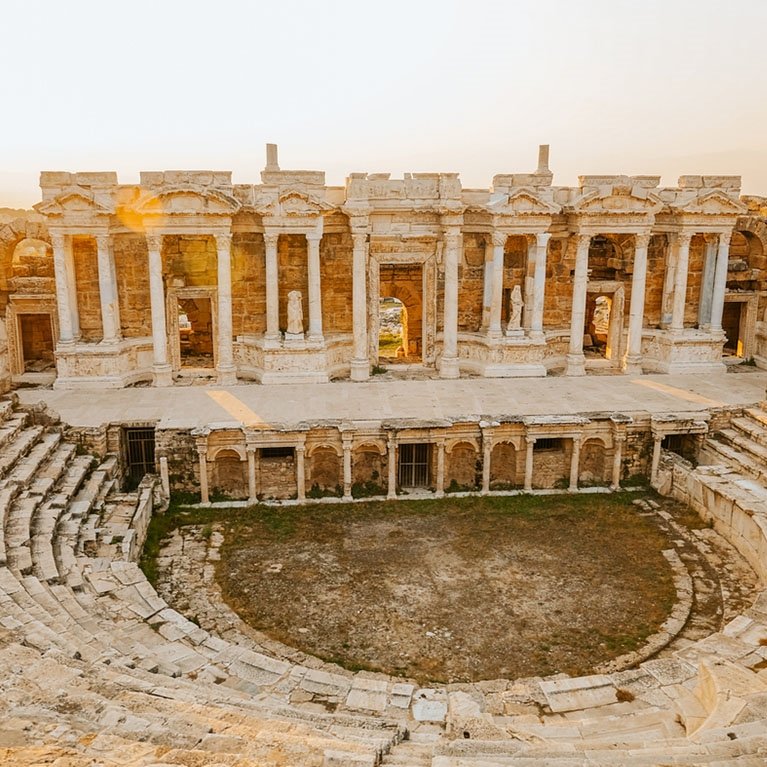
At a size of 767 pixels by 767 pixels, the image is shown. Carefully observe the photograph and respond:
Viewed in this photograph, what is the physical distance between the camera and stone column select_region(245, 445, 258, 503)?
16.6 metres

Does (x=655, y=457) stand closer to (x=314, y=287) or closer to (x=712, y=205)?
(x=712, y=205)

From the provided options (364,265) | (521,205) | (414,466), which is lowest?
(414,466)

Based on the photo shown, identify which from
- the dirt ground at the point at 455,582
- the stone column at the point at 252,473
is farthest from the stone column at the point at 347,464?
the stone column at the point at 252,473

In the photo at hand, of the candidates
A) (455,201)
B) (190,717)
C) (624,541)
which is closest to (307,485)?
(624,541)

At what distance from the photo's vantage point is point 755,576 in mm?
13711

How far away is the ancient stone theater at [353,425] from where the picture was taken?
789 centimetres

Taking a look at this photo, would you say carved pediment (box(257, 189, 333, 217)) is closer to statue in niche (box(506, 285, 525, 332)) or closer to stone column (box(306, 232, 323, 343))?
stone column (box(306, 232, 323, 343))

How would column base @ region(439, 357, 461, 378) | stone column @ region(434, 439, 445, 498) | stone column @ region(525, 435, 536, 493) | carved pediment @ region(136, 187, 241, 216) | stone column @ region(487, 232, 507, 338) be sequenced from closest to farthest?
stone column @ region(434, 439, 445, 498) < stone column @ region(525, 435, 536, 493) < carved pediment @ region(136, 187, 241, 216) < stone column @ region(487, 232, 507, 338) < column base @ region(439, 357, 461, 378)

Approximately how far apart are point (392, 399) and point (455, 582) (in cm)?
645

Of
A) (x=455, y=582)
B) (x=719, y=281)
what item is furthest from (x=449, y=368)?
(x=455, y=582)

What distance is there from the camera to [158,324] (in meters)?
20.3

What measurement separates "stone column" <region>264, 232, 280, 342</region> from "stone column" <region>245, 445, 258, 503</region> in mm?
4955

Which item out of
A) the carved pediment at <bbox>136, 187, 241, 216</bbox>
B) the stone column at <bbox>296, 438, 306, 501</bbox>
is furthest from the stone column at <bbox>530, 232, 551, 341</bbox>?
the carved pediment at <bbox>136, 187, 241, 216</bbox>

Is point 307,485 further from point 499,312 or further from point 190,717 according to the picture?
point 190,717
